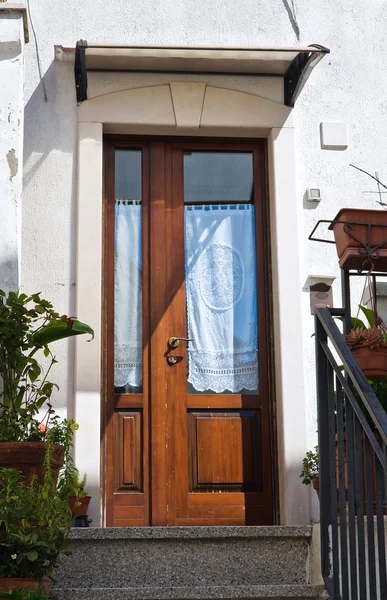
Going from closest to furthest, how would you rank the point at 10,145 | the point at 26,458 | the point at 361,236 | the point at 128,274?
the point at 26,458 → the point at 361,236 → the point at 10,145 → the point at 128,274

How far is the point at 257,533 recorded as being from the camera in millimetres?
4312

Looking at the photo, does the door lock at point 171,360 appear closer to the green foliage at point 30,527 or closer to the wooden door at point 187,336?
the wooden door at point 187,336

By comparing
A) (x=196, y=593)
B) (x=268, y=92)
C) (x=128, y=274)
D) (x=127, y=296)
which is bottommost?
(x=196, y=593)

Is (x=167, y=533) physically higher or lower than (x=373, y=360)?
lower

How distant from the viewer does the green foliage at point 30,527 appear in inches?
138

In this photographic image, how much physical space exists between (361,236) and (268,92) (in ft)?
5.60

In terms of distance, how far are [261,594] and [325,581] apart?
1.10ft

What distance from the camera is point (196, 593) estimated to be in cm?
386

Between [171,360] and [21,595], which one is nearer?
[21,595]

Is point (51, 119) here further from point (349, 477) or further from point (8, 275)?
point (349, 477)

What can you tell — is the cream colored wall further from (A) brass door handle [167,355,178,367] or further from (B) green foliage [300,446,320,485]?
(A) brass door handle [167,355,178,367]

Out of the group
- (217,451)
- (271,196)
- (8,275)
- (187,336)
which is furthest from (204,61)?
(217,451)

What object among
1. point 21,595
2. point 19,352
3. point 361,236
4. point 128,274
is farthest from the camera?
point 128,274

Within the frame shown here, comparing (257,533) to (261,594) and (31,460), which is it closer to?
(261,594)
